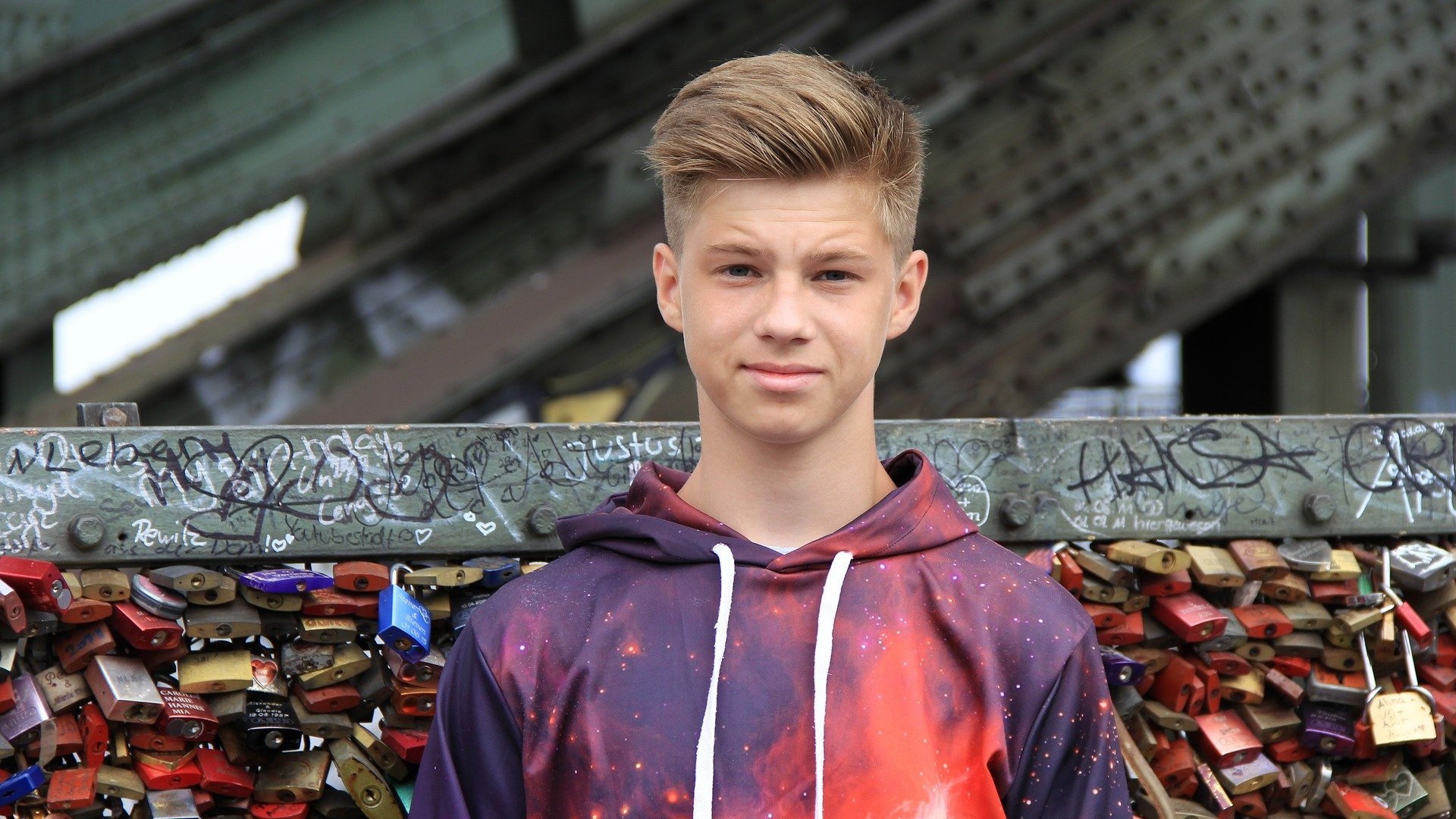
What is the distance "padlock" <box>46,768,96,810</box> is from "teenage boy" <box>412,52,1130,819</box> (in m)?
1.09

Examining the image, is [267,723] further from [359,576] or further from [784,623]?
[784,623]

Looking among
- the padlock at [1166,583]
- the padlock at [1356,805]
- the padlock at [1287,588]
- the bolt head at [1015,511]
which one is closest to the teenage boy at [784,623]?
the bolt head at [1015,511]

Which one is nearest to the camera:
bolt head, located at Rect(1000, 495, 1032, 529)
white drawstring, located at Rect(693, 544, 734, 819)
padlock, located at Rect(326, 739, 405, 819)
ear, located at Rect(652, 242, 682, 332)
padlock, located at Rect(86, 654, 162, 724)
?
white drawstring, located at Rect(693, 544, 734, 819)

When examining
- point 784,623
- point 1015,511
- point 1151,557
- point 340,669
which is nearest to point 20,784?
point 340,669

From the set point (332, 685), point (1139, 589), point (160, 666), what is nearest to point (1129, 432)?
point (1139, 589)

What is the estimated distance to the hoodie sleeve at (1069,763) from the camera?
243cm

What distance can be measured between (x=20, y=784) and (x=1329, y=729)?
10.2 feet

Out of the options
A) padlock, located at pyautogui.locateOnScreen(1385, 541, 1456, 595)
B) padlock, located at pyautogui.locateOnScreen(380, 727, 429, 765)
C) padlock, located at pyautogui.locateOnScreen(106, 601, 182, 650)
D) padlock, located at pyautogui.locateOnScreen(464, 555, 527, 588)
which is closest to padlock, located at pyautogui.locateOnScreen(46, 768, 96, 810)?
padlock, located at pyautogui.locateOnScreen(106, 601, 182, 650)

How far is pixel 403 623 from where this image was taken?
10.5 ft

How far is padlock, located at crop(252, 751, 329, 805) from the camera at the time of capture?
3303 millimetres

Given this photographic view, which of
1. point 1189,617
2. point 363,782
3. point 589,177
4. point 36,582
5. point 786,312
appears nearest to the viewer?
point 786,312

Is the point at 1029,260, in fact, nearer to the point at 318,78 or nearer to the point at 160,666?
the point at 318,78

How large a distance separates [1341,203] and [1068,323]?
6.69 feet

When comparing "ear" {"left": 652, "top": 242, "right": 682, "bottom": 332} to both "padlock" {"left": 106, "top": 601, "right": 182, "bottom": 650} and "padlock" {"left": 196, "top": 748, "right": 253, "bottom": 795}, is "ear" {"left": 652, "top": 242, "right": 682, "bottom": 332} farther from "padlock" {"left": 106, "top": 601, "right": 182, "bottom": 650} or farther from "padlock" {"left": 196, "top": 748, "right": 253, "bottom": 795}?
"padlock" {"left": 196, "top": 748, "right": 253, "bottom": 795}
